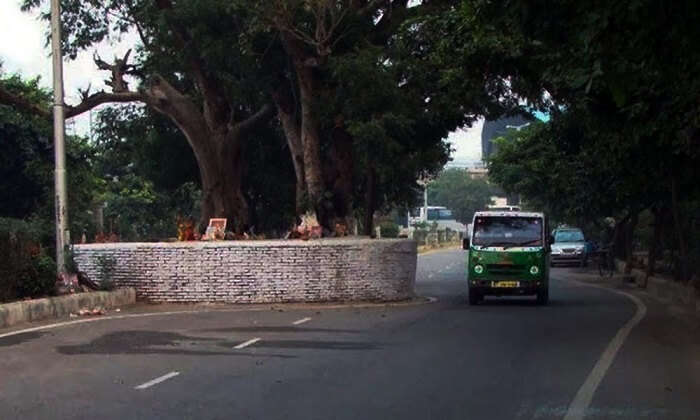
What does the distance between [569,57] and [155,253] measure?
1293 cm

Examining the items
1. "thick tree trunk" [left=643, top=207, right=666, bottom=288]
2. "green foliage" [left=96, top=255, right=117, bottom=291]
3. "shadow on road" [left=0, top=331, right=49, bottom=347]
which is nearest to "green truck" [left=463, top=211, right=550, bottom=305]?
"green foliage" [left=96, top=255, right=117, bottom=291]

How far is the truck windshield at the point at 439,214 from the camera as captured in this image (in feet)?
427

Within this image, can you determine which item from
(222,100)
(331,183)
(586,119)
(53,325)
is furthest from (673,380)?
(222,100)

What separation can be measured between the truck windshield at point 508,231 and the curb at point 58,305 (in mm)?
8293

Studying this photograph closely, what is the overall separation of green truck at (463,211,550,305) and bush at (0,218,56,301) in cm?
934

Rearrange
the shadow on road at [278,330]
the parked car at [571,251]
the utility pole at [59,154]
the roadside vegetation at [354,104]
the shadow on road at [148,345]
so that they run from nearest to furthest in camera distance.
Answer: the roadside vegetation at [354,104]
the shadow on road at [148,345]
the shadow on road at [278,330]
the utility pole at [59,154]
the parked car at [571,251]

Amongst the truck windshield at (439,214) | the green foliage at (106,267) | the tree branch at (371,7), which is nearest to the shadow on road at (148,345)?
the green foliage at (106,267)

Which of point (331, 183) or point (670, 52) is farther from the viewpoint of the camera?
point (331, 183)

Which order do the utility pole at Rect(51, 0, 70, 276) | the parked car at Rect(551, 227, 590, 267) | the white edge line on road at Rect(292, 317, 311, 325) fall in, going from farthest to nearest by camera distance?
the parked car at Rect(551, 227, 590, 267) → the utility pole at Rect(51, 0, 70, 276) → the white edge line on road at Rect(292, 317, 311, 325)

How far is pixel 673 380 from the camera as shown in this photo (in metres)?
10.9

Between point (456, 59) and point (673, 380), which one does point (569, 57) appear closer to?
point (673, 380)

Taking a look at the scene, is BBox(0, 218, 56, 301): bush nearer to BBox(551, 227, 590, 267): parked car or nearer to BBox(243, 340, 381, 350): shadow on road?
BBox(243, 340, 381, 350): shadow on road

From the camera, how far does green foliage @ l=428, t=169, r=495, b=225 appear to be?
122062mm

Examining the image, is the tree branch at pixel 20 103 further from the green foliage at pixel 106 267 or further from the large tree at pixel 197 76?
the green foliage at pixel 106 267
